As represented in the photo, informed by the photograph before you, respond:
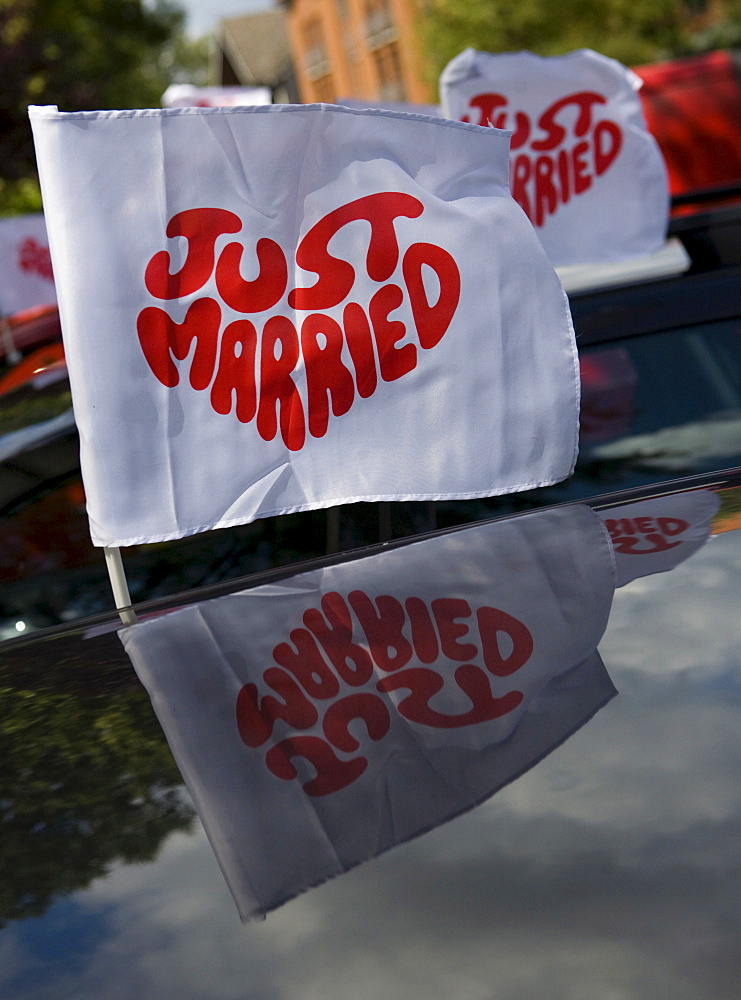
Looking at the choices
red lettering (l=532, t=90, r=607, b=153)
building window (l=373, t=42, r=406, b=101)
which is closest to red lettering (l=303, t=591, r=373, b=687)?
red lettering (l=532, t=90, r=607, b=153)

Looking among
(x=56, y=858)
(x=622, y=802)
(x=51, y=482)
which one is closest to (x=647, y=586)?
(x=622, y=802)

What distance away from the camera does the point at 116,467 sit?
2.22 metres

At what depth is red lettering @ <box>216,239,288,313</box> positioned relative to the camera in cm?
225

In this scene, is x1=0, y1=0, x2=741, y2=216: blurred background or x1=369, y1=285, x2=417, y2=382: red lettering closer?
x1=369, y1=285, x2=417, y2=382: red lettering

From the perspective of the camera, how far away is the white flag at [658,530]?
5.53 feet

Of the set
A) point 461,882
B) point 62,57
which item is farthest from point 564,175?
point 62,57

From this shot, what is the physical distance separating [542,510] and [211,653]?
2.40 ft

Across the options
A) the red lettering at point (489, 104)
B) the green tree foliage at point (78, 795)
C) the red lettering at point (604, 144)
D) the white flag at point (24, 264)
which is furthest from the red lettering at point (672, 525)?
the white flag at point (24, 264)

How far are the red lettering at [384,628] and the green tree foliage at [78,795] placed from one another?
30 centimetres

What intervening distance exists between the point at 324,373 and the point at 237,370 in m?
0.18

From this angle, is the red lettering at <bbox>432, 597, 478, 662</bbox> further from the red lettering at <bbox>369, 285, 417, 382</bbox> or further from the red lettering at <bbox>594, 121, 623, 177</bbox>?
the red lettering at <bbox>594, 121, 623, 177</bbox>

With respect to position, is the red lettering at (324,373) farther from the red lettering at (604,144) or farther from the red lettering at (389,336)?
the red lettering at (604,144)

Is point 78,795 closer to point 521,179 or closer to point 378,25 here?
point 521,179

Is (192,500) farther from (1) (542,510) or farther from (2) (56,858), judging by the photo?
(2) (56,858)
